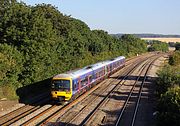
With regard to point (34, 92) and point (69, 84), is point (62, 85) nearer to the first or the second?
point (69, 84)

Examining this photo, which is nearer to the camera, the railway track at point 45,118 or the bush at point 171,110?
the bush at point 171,110

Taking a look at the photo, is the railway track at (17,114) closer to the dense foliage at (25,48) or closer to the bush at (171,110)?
the dense foliage at (25,48)

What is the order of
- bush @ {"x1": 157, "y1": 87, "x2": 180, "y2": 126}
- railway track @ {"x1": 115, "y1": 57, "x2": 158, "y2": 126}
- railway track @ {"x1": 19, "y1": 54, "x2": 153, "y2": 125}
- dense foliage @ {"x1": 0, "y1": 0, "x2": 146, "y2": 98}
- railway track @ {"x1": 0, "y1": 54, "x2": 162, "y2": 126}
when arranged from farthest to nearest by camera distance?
dense foliage @ {"x1": 0, "y1": 0, "x2": 146, "y2": 98}
railway track @ {"x1": 115, "y1": 57, "x2": 158, "y2": 126}
railway track @ {"x1": 0, "y1": 54, "x2": 162, "y2": 126}
railway track @ {"x1": 19, "y1": 54, "x2": 153, "y2": 125}
bush @ {"x1": 157, "y1": 87, "x2": 180, "y2": 126}

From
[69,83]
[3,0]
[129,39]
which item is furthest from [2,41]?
[129,39]

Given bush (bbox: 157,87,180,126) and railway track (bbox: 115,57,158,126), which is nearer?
bush (bbox: 157,87,180,126)

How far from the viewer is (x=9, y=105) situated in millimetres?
31297

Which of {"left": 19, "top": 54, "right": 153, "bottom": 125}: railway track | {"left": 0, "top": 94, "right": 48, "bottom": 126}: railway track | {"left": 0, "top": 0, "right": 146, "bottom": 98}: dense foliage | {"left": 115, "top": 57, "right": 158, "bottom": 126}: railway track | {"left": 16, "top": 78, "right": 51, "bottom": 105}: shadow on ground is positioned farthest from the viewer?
{"left": 16, "top": 78, "right": 51, "bottom": 105}: shadow on ground

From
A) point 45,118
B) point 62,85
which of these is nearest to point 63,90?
point 62,85

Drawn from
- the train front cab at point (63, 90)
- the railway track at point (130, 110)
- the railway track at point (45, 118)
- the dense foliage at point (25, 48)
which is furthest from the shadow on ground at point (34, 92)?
the railway track at point (130, 110)

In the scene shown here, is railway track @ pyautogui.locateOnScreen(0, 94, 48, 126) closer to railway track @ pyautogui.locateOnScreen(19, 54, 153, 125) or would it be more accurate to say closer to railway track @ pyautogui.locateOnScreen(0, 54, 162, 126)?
railway track @ pyautogui.locateOnScreen(0, 54, 162, 126)

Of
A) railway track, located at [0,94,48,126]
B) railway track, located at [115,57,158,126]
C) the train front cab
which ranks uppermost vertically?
the train front cab

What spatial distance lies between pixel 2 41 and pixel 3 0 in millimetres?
5871

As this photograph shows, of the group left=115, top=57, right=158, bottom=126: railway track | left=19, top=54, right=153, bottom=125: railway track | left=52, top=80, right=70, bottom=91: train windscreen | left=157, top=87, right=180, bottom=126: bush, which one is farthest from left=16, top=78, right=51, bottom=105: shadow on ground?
left=157, top=87, right=180, bottom=126: bush

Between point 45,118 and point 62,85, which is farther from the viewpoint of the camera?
point 62,85
